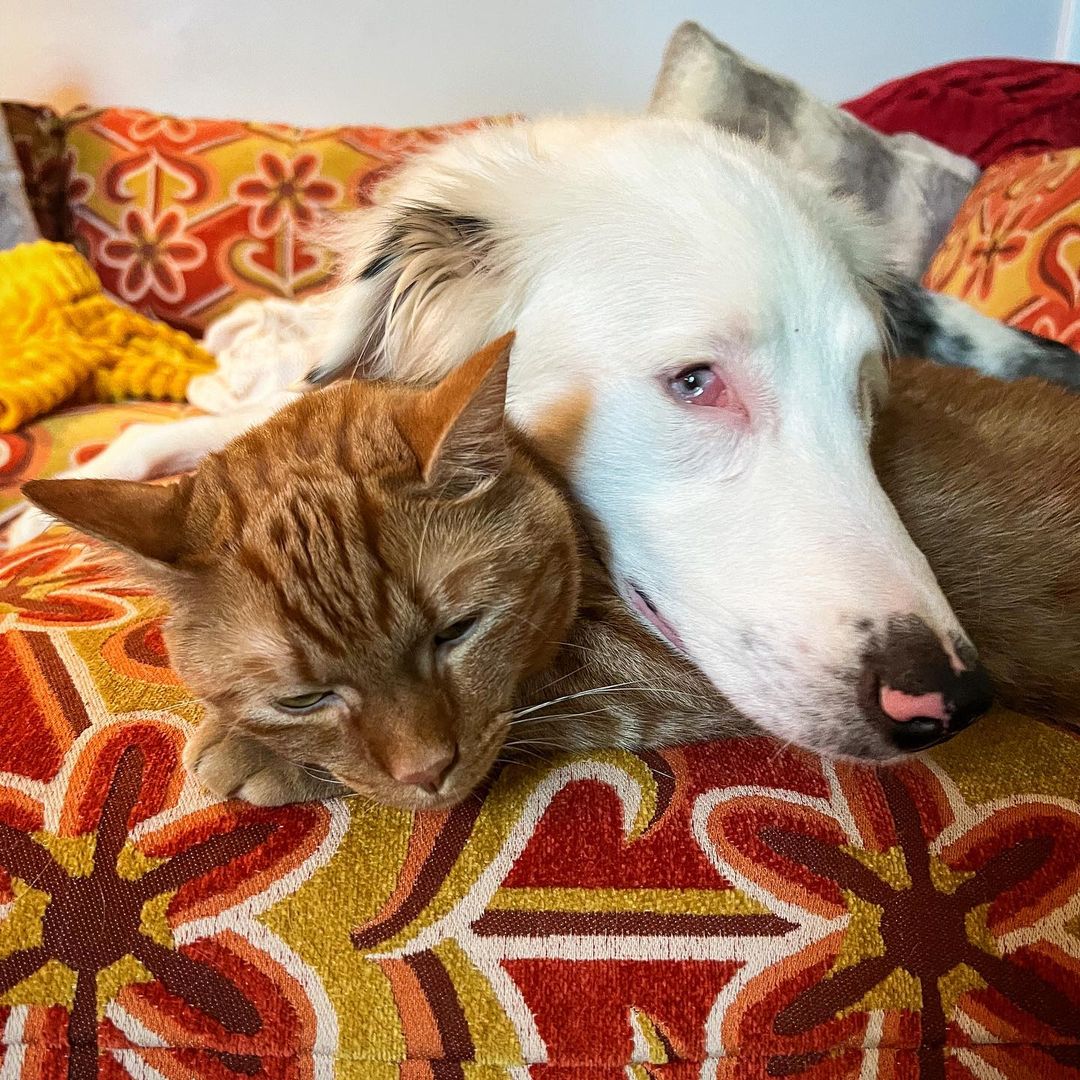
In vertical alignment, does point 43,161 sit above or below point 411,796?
above

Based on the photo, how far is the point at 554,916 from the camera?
0.68m

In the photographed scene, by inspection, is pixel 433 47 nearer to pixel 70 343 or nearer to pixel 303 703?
pixel 70 343

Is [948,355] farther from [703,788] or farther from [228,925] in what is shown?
[228,925]

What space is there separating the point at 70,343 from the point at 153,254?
669 millimetres

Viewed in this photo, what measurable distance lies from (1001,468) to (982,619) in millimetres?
198

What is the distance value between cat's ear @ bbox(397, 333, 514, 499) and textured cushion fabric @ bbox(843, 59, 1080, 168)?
183 cm

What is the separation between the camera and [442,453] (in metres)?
0.75

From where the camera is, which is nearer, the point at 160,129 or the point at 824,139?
the point at 824,139

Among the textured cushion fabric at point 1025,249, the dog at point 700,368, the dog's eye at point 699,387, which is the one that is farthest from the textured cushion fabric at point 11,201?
the textured cushion fabric at point 1025,249

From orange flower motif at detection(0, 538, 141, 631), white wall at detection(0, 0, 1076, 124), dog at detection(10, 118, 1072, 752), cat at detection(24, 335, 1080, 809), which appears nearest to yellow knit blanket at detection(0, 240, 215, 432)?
orange flower motif at detection(0, 538, 141, 631)

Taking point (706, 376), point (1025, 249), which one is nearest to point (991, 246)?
point (1025, 249)

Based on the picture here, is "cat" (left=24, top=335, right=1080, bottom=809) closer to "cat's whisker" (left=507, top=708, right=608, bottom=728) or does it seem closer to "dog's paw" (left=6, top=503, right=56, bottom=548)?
"cat's whisker" (left=507, top=708, right=608, bottom=728)

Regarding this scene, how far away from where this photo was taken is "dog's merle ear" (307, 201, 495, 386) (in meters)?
1.06

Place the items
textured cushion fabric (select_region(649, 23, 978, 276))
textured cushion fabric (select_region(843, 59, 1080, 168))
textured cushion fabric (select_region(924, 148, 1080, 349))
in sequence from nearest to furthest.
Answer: textured cushion fabric (select_region(924, 148, 1080, 349)) < textured cushion fabric (select_region(649, 23, 978, 276)) < textured cushion fabric (select_region(843, 59, 1080, 168))
